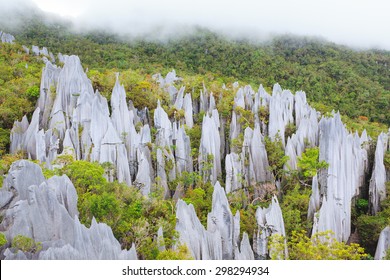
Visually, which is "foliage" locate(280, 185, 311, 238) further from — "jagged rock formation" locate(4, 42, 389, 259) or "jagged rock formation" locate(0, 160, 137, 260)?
"jagged rock formation" locate(0, 160, 137, 260)

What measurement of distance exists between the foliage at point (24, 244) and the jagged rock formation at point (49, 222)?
18cm

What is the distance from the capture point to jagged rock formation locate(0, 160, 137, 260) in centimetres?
991

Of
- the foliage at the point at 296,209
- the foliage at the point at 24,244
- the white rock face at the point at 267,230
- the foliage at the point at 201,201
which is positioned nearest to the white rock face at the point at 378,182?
the foliage at the point at 296,209

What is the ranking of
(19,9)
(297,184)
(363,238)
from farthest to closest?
1. (19,9)
2. (297,184)
3. (363,238)

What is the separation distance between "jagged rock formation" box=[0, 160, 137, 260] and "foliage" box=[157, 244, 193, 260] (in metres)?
1.40

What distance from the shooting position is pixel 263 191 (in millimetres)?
19984

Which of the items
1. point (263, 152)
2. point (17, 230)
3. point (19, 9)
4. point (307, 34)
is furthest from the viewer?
point (307, 34)

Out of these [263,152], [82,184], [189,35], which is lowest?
[82,184]

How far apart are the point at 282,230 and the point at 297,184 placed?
4979 mm

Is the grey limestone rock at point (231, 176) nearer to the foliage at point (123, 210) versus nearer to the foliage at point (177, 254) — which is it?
the foliage at point (123, 210)

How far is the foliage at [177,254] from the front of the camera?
11281 millimetres

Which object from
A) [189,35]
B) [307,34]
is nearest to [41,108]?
[189,35]

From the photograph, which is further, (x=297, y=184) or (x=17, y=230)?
(x=297, y=184)

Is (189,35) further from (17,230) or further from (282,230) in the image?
(17,230)
